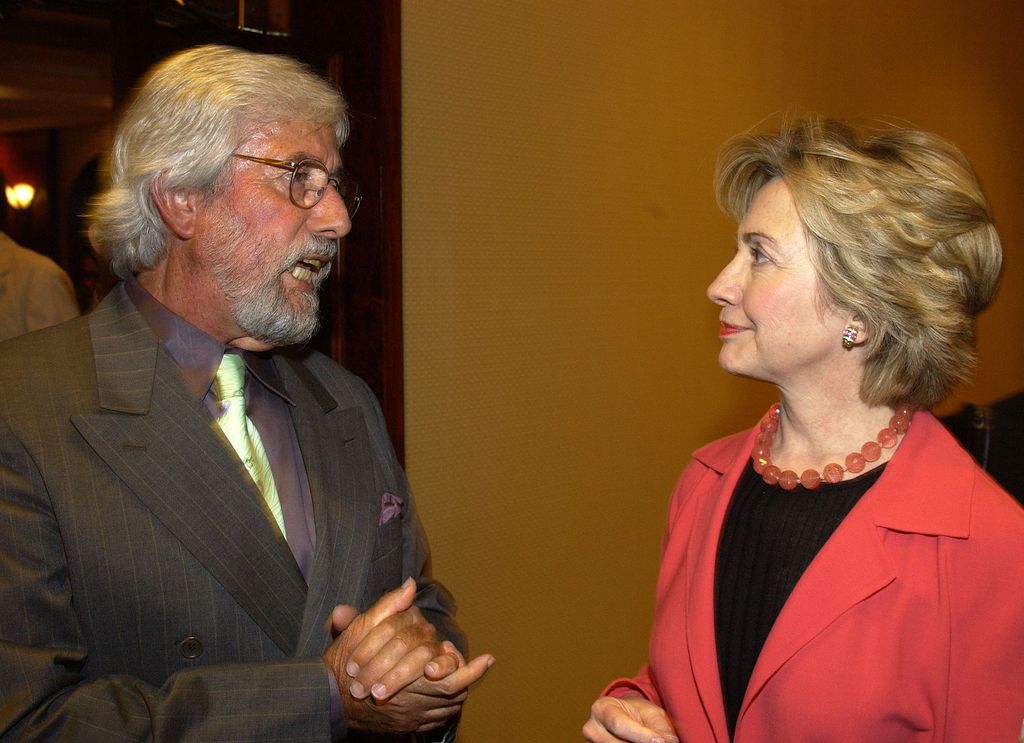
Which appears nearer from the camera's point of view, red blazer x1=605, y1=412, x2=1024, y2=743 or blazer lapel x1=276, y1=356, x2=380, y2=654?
red blazer x1=605, y1=412, x2=1024, y2=743

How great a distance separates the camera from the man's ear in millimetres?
1719

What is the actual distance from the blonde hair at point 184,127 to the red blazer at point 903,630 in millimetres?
1247

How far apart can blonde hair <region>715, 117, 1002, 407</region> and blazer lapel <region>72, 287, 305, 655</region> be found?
1077 mm

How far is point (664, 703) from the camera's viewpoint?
1.63 m

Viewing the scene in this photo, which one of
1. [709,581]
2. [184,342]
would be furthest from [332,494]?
[709,581]

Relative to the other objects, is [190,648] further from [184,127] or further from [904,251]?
[904,251]

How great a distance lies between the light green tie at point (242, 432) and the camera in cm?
166

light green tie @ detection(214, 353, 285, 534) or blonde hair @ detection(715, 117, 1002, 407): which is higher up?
blonde hair @ detection(715, 117, 1002, 407)

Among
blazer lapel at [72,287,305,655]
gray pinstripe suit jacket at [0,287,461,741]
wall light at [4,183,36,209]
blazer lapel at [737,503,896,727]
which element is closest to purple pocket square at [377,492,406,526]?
gray pinstripe suit jacket at [0,287,461,741]

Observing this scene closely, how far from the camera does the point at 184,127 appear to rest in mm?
1686

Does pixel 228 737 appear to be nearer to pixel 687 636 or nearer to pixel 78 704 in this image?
pixel 78 704

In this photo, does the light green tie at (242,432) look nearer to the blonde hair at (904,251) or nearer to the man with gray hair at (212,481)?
the man with gray hair at (212,481)

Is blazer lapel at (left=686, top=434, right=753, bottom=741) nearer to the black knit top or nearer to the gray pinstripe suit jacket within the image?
the black knit top

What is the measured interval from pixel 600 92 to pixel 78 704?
8.59ft
